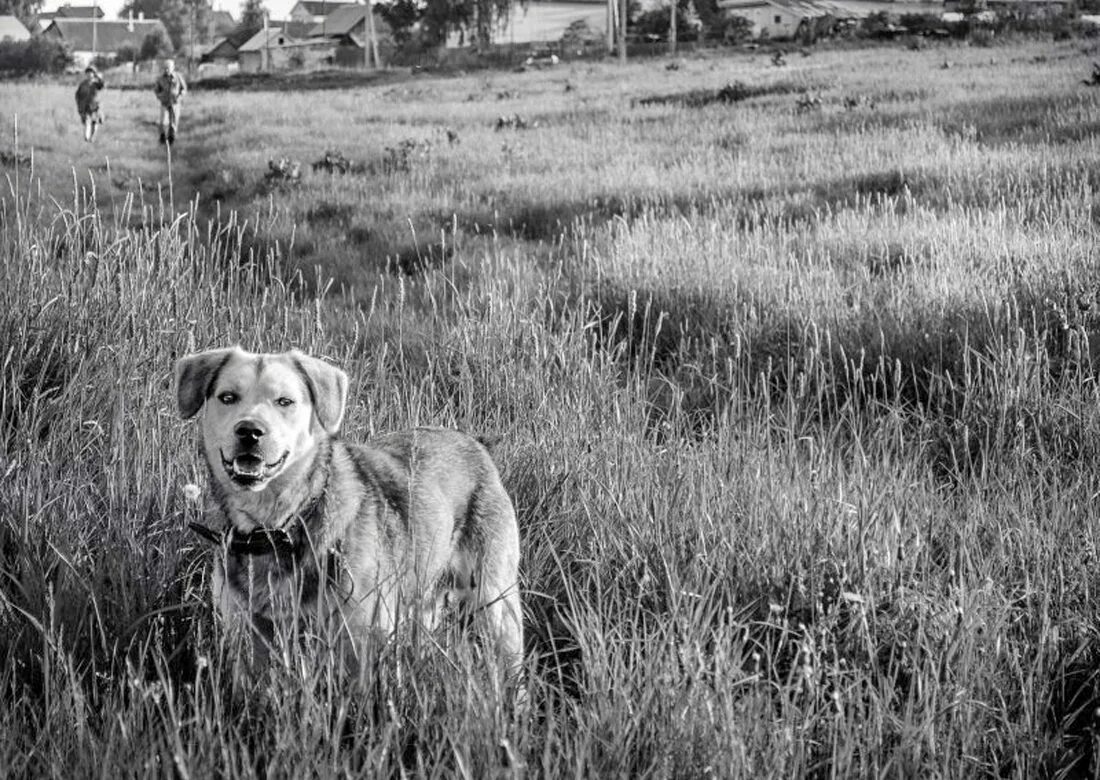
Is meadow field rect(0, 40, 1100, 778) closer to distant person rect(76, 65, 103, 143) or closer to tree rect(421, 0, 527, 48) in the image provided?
distant person rect(76, 65, 103, 143)

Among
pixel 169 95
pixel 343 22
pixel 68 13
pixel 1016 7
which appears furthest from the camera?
pixel 68 13

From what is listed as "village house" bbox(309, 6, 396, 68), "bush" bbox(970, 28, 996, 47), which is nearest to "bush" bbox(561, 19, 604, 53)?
"village house" bbox(309, 6, 396, 68)

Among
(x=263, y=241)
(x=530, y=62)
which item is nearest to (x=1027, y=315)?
(x=263, y=241)

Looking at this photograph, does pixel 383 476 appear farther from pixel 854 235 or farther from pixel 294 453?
pixel 854 235

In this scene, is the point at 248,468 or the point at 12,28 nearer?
the point at 248,468

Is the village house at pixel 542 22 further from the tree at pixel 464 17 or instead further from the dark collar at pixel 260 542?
the dark collar at pixel 260 542

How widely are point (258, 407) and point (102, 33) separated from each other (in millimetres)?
140690

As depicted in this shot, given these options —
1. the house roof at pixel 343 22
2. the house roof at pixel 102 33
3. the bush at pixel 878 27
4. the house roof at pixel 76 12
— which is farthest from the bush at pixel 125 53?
the bush at pixel 878 27

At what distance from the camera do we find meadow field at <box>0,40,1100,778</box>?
2.56 m

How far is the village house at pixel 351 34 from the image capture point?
247 feet

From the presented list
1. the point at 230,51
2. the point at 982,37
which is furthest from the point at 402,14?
the point at 982,37

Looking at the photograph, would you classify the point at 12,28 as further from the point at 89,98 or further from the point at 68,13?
the point at 89,98

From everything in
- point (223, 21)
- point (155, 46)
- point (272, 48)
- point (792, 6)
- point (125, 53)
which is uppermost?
point (223, 21)

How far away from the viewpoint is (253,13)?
119 metres
